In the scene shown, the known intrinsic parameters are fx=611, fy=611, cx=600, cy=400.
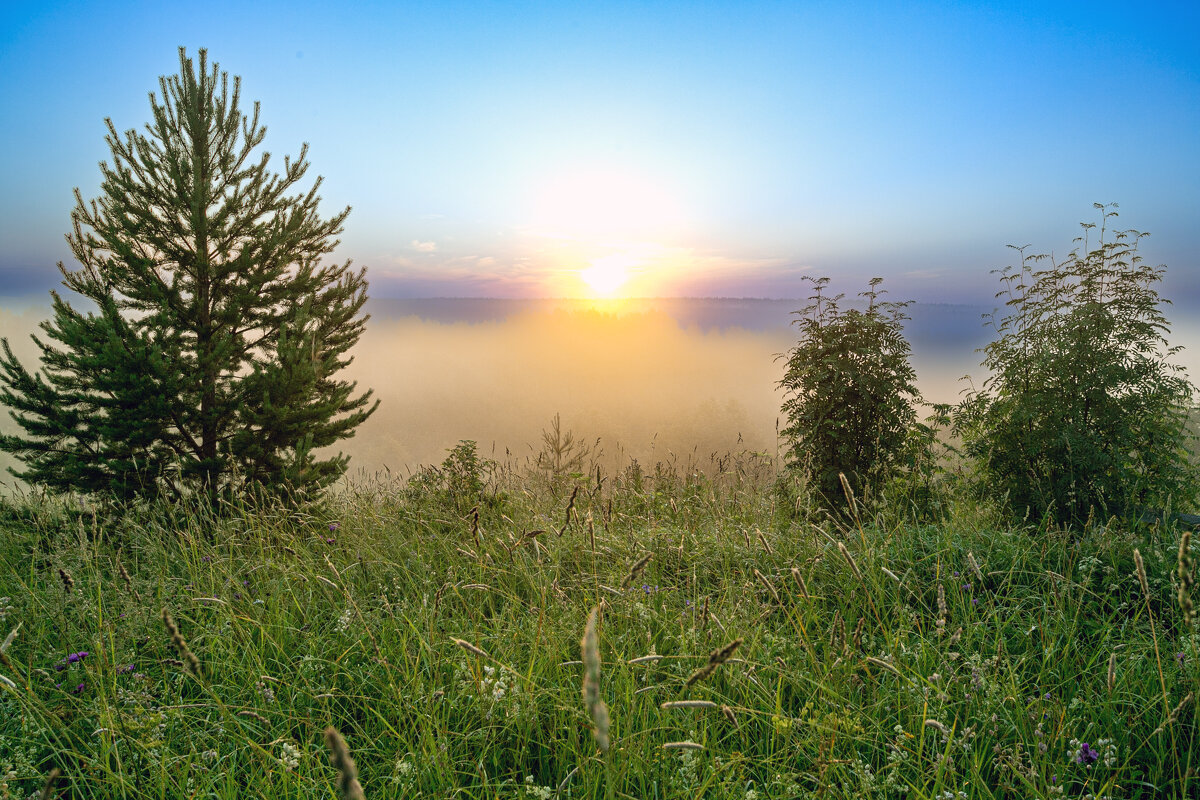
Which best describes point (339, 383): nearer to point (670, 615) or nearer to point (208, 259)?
point (208, 259)

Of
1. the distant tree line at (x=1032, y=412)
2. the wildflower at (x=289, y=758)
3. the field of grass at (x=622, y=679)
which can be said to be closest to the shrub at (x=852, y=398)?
the distant tree line at (x=1032, y=412)

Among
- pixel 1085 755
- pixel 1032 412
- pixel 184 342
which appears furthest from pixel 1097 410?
pixel 184 342

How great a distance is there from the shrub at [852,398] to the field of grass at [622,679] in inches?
267

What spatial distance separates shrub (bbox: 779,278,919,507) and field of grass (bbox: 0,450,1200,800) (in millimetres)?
6777

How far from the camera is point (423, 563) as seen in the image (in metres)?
4.31

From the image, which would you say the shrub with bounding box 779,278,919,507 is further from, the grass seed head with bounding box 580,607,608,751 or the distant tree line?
the grass seed head with bounding box 580,607,608,751

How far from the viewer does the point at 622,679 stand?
2584 mm

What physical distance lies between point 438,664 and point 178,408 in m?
9.71

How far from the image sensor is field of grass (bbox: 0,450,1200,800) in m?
2.20

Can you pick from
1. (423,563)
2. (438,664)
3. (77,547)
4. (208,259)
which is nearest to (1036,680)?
(438,664)

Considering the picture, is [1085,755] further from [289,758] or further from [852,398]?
[852,398]

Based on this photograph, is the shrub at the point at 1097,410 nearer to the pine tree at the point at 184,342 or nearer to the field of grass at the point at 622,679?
the field of grass at the point at 622,679

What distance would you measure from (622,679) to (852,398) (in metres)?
10.2

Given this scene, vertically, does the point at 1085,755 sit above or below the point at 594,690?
below
